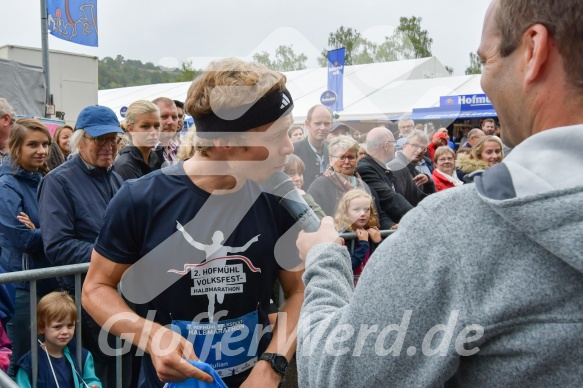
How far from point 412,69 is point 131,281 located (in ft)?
70.5

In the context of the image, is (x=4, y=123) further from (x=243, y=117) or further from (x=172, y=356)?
(x=172, y=356)

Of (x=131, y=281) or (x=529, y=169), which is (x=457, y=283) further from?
(x=131, y=281)

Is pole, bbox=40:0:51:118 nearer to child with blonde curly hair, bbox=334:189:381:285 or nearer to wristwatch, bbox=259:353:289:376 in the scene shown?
child with blonde curly hair, bbox=334:189:381:285

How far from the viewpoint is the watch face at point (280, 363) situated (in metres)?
2.09

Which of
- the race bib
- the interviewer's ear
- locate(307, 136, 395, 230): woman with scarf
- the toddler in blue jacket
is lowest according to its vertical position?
the toddler in blue jacket

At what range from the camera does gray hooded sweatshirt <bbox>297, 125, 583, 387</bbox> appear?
93 centimetres

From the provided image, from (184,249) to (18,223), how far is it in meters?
2.44

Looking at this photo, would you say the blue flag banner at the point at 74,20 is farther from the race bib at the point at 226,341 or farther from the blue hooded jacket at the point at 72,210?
the race bib at the point at 226,341

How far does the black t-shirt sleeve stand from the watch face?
2.13 ft

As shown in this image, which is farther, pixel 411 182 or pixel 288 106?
pixel 411 182

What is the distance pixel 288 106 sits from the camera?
2.11 metres

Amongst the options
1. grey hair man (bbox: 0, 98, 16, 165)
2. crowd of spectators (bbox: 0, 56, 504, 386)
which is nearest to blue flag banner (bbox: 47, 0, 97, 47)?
crowd of spectators (bbox: 0, 56, 504, 386)

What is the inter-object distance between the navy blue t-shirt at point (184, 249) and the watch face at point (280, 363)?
168 millimetres

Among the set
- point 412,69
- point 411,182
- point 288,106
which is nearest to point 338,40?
point 412,69
